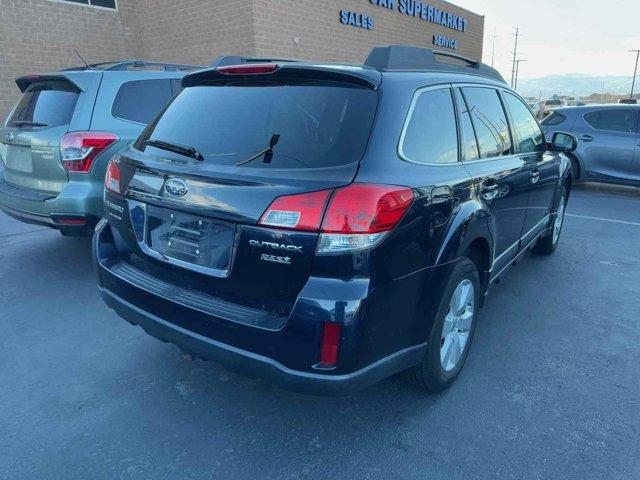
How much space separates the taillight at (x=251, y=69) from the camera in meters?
2.44

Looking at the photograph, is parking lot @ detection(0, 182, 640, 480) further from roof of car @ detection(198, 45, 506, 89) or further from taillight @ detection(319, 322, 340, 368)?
roof of car @ detection(198, 45, 506, 89)

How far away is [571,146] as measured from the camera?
4621 millimetres

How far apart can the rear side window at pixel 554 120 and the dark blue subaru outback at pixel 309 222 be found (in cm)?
777

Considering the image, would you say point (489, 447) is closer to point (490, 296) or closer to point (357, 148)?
point (357, 148)

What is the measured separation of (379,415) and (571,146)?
3349 millimetres

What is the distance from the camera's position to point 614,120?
9094mm

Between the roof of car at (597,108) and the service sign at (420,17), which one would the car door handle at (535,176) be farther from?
the service sign at (420,17)

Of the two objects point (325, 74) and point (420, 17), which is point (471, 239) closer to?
point (325, 74)

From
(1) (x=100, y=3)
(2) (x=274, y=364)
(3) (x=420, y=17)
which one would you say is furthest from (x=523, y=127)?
(3) (x=420, y=17)

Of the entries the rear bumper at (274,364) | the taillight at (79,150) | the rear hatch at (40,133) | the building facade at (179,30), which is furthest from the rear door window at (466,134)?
the building facade at (179,30)

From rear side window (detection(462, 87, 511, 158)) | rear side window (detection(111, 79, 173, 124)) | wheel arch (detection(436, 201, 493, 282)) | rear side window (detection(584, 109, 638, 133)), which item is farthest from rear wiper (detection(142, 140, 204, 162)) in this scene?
rear side window (detection(584, 109, 638, 133))

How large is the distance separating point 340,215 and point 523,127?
275 cm

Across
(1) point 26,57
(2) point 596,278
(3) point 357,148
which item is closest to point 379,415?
(3) point 357,148

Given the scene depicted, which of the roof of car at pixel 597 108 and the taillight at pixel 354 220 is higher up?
the roof of car at pixel 597 108
